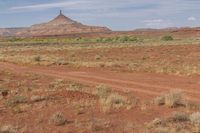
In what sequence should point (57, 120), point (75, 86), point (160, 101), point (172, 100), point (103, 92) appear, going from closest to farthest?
point (57, 120), point (172, 100), point (160, 101), point (103, 92), point (75, 86)

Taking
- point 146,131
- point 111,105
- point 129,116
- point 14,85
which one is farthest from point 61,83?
point 146,131

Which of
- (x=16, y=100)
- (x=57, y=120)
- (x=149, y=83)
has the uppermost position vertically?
(x=57, y=120)

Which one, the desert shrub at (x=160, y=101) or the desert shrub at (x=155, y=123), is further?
the desert shrub at (x=160, y=101)

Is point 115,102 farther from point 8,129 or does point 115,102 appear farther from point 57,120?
point 8,129

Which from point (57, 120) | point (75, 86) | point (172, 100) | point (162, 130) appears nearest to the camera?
point (162, 130)

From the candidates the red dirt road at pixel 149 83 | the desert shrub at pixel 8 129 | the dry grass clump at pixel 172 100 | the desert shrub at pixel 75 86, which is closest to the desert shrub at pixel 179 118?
the dry grass clump at pixel 172 100

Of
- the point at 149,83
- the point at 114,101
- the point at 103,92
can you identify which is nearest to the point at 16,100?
the point at 114,101

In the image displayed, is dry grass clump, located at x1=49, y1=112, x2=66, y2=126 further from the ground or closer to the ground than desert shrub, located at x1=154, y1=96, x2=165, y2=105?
further from the ground

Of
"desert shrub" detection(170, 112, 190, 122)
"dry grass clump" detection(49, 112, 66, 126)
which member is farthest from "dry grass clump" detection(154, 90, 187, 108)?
"dry grass clump" detection(49, 112, 66, 126)

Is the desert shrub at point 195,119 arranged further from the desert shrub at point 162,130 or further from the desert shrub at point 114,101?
the desert shrub at point 114,101

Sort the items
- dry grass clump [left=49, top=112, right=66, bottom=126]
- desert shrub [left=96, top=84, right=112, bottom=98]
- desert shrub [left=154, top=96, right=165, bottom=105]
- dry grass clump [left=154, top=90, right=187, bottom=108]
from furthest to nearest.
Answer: desert shrub [left=96, top=84, right=112, bottom=98] → desert shrub [left=154, top=96, right=165, bottom=105] → dry grass clump [left=154, top=90, right=187, bottom=108] → dry grass clump [left=49, top=112, right=66, bottom=126]

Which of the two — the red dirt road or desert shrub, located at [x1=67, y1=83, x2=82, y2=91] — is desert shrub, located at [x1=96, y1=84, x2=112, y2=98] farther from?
desert shrub, located at [x1=67, y1=83, x2=82, y2=91]

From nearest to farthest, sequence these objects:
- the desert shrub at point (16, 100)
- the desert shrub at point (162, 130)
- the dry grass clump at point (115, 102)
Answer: the desert shrub at point (162, 130) → the dry grass clump at point (115, 102) → the desert shrub at point (16, 100)

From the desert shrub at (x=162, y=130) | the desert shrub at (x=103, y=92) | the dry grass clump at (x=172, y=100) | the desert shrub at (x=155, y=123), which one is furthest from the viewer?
the desert shrub at (x=103, y=92)
